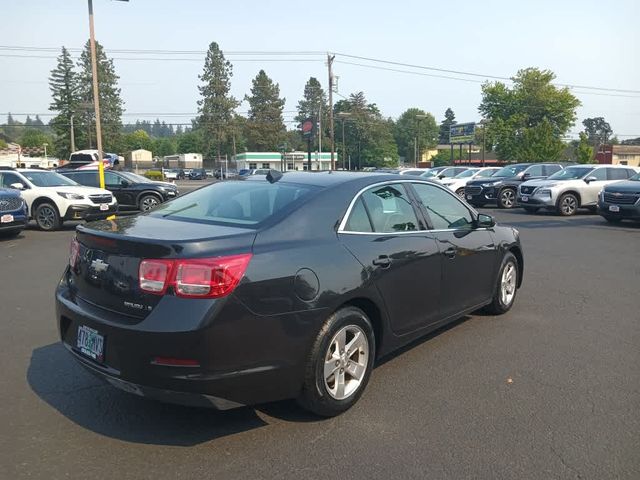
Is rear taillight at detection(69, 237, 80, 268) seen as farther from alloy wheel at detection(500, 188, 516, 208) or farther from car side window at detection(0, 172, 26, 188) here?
alloy wheel at detection(500, 188, 516, 208)

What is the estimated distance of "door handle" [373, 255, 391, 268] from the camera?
156 inches

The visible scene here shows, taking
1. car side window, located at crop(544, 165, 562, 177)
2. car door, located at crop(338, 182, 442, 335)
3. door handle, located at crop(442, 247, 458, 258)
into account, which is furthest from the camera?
car side window, located at crop(544, 165, 562, 177)

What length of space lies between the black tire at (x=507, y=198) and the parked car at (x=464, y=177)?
199 cm

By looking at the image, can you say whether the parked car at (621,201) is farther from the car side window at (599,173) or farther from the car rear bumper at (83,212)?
the car rear bumper at (83,212)

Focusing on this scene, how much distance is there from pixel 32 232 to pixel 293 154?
76.2m

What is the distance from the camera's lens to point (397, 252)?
4.18m

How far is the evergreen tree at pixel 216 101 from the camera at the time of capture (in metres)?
85.8

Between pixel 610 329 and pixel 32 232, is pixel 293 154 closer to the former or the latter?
pixel 32 232

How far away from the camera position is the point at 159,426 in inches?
139

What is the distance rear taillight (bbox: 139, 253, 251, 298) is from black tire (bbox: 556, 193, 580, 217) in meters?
16.3

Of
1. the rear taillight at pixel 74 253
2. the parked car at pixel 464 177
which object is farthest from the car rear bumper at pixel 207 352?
the parked car at pixel 464 177

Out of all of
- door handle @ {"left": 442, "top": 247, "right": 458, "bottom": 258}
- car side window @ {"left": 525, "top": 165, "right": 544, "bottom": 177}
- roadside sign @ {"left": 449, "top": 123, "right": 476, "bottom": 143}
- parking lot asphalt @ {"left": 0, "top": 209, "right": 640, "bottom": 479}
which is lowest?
parking lot asphalt @ {"left": 0, "top": 209, "right": 640, "bottom": 479}

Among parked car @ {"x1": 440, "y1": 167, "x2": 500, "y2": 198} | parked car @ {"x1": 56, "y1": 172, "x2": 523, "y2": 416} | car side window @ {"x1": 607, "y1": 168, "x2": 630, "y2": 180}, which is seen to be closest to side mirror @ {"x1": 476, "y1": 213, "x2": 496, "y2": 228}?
parked car @ {"x1": 56, "y1": 172, "x2": 523, "y2": 416}

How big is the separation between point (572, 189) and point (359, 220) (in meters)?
15.3
